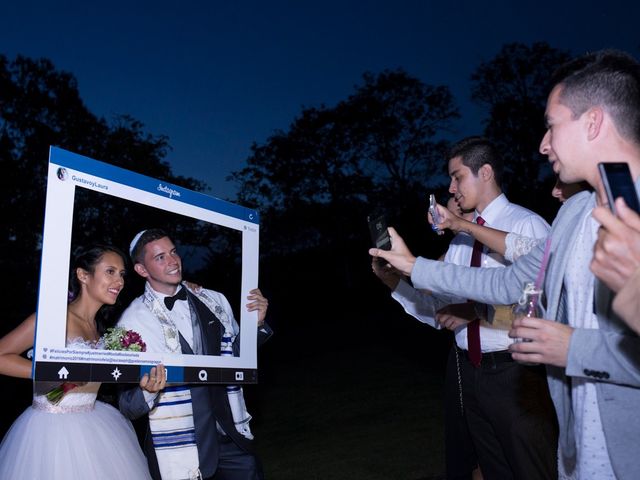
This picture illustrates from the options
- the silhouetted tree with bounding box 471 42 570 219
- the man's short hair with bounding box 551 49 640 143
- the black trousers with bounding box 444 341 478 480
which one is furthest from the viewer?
the silhouetted tree with bounding box 471 42 570 219

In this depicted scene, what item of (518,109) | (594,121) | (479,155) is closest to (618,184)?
(594,121)

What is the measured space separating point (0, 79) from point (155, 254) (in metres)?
20.6

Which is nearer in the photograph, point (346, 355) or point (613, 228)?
point (613, 228)

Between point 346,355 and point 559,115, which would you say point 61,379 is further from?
point 346,355

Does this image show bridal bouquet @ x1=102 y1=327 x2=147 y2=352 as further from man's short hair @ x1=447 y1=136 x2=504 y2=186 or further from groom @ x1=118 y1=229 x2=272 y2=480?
man's short hair @ x1=447 y1=136 x2=504 y2=186

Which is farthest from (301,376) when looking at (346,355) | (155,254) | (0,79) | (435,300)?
(0,79)

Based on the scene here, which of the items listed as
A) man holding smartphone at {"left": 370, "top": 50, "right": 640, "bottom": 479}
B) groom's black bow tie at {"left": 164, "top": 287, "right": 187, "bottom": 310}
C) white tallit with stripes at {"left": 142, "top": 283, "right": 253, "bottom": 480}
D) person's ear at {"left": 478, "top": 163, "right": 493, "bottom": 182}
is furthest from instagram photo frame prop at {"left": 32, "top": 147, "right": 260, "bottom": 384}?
man holding smartphone at {"left": 370, "top": 50, "right": 640, "bottom": 479}

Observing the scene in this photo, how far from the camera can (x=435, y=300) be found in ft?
15.0

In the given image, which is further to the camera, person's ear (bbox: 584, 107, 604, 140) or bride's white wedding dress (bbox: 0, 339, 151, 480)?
bride's white wedding dress (bbox: 0, 339, 151, 480)

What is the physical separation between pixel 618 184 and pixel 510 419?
2.47 meters

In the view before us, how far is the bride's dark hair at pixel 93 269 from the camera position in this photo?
3012 mm

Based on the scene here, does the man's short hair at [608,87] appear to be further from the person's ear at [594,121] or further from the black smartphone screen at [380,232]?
the black smartphone screen at [380,232]

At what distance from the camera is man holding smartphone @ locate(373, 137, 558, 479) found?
3.80 m

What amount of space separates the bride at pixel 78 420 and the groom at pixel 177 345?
0.45 ft
